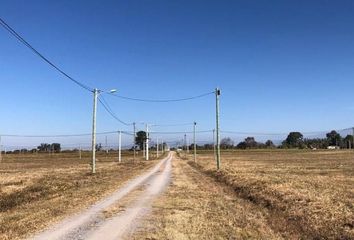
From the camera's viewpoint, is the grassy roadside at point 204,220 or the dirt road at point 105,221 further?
the grassy roadside at point 204,220

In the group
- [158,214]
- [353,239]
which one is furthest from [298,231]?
[158,214]

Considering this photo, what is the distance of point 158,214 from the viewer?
16.1 m

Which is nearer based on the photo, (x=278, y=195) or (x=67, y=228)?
(x=67, y=228)

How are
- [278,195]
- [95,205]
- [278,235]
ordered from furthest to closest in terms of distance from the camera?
[278,195], [95,205], [278,235]

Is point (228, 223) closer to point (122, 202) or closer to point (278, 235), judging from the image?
point (278, 235)

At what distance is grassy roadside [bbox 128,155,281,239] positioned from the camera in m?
12.3

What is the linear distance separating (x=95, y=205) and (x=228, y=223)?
20.9 ft

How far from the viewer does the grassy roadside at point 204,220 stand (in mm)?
12320

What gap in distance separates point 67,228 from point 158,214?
360cm

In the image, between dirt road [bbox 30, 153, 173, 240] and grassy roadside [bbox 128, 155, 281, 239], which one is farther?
grassy roadside [bbox 128, 155, 281, 239]

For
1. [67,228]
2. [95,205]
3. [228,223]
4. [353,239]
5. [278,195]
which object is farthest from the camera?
[278,195]

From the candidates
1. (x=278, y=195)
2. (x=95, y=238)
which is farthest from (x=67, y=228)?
(x=278, y=195)

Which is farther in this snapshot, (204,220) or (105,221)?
(204,220)

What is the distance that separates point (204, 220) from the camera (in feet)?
48.3
